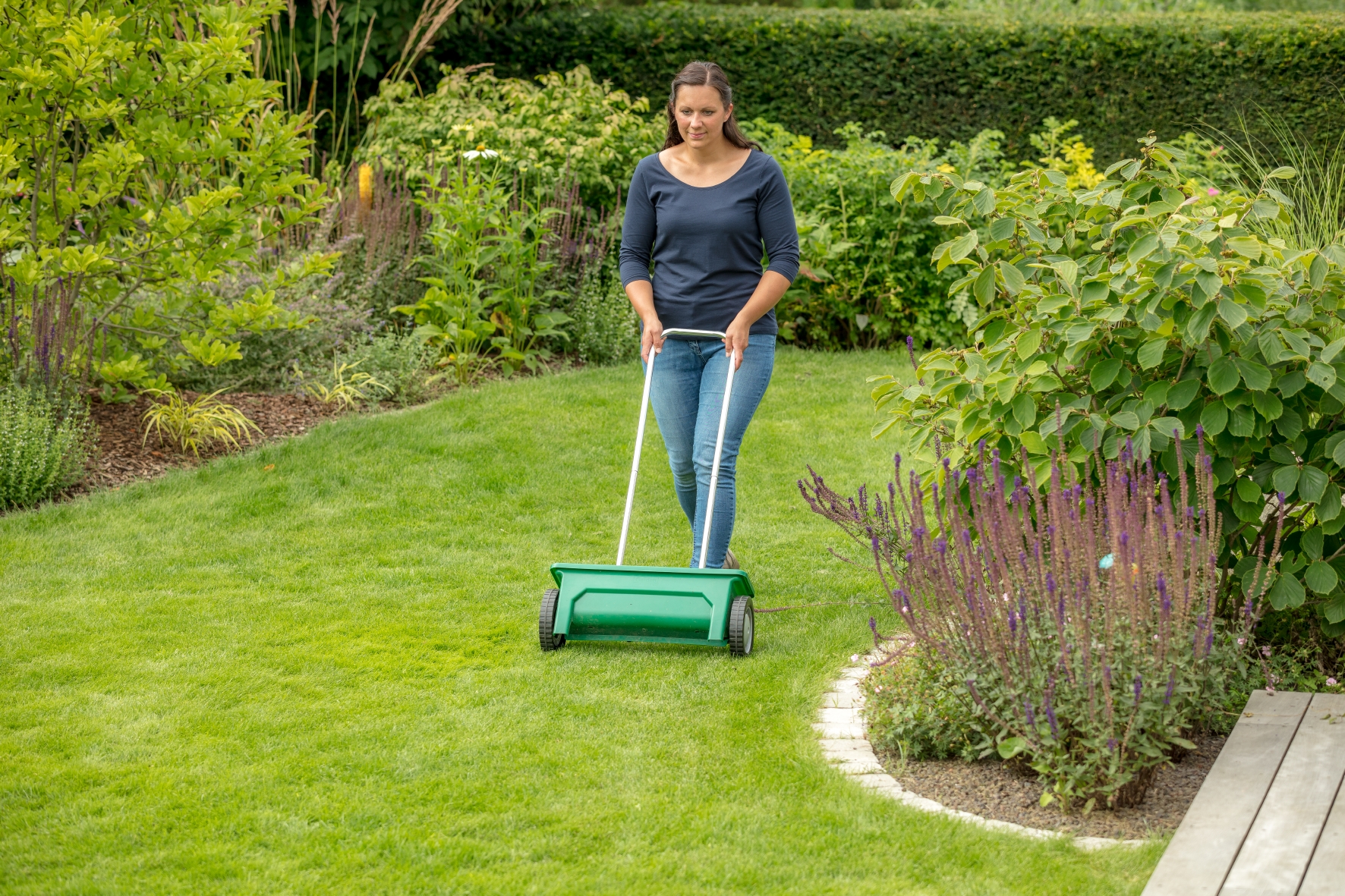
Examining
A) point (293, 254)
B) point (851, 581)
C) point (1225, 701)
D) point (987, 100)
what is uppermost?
point (987, 100)

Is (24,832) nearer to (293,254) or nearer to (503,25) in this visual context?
Answer: (293,254)

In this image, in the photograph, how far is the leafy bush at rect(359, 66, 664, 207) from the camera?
27.6ft

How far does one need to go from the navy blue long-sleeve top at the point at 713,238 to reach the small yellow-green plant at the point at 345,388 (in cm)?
292

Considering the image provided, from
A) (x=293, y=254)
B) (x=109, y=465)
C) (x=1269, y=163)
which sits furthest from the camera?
(x=1269, y=163)

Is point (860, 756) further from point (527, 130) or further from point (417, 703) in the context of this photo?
point (527, 130)

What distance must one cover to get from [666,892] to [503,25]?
9838mm

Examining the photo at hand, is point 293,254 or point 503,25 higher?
point 503,25

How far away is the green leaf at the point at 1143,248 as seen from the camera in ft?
10.7

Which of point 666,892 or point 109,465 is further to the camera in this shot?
point 109,465

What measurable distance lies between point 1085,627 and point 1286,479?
842mm

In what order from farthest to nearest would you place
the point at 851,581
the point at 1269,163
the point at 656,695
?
the point at 1269,163 < the point at 851,581 < the point at 656,695

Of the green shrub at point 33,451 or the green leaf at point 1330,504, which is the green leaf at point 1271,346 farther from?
the green shrub at point 33,451

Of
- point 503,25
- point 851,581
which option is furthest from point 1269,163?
point 851,581

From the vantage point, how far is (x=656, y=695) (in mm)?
3822
